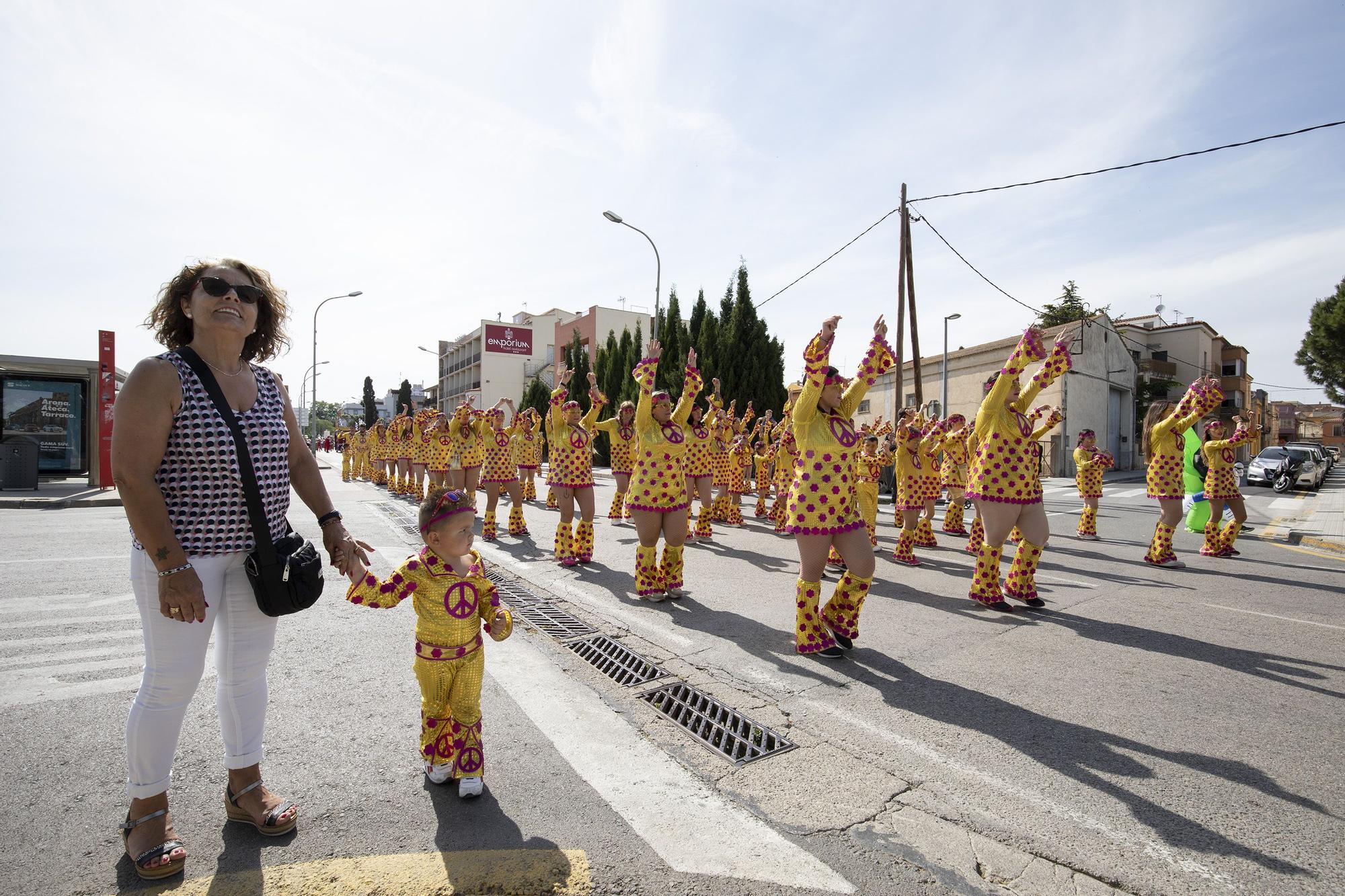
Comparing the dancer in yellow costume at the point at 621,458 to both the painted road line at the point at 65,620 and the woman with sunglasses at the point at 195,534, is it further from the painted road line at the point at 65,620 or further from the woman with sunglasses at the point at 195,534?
the woman with sunglasses at the point at 195,534

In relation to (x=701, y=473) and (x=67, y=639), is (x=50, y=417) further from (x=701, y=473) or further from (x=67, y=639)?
(x=701, y=473)

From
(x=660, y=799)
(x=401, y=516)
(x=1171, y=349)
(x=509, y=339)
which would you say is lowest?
(x=660, y=799)

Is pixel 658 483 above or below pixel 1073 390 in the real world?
below

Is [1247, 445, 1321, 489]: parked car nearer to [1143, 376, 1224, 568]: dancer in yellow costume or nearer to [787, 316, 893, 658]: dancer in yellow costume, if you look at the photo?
[1143, 376, 1224, 568]: dancer in yellow costume

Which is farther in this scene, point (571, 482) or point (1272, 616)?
point (571, 482)

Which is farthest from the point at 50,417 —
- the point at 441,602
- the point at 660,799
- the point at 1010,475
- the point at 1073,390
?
the point at 1073,390

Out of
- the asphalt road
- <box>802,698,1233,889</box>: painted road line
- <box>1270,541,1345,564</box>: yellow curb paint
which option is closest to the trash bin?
the asphalt road

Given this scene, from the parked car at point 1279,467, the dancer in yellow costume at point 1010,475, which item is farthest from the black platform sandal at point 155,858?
the parked car at point 1279,467

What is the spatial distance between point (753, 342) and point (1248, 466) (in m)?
18.7

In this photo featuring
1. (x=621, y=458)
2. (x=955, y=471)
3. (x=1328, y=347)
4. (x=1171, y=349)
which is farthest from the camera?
(x=1171, y=349)

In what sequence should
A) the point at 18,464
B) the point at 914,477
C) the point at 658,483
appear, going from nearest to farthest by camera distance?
the point at 658,483
the point at 914,477
the point at 18,464

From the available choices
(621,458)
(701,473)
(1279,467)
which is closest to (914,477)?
(701,473)

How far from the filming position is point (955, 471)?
35.3ft

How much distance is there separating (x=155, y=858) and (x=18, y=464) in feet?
61.7
